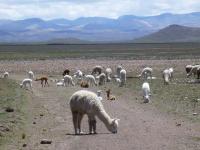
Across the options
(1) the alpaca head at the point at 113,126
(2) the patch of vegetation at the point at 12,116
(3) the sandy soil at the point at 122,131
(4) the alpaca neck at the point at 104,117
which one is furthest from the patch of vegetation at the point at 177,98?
(2) the patch of vegetation at the point at 12,116

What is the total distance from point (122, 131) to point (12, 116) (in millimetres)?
6397

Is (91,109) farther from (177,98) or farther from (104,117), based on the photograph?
(177,98)

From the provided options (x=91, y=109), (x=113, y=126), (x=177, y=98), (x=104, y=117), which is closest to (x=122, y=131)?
(x=113, y=126)

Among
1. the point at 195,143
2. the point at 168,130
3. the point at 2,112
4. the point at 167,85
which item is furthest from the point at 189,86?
the point at 195,143

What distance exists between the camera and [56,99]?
3175 cm

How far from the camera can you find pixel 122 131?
18.9m

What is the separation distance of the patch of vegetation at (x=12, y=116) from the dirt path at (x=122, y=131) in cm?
43

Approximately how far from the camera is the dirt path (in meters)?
16.2

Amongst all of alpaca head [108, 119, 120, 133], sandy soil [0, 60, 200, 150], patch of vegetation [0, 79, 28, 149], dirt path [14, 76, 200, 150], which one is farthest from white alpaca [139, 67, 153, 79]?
alpaca head [108, 119, 120, 133]

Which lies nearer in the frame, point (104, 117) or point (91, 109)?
point (91, 109)

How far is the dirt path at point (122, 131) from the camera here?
16188mm

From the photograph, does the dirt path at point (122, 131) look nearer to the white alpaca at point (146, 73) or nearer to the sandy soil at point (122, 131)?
the sandy soil at point (122, 131)

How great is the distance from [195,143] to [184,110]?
891 centimetres

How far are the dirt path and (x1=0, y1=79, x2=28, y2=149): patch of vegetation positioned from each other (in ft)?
1.41
